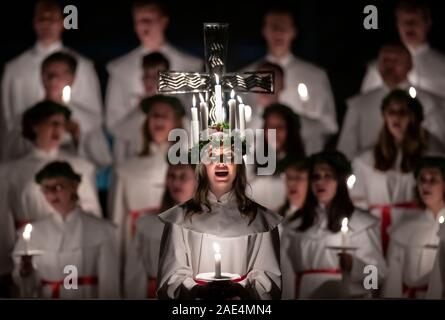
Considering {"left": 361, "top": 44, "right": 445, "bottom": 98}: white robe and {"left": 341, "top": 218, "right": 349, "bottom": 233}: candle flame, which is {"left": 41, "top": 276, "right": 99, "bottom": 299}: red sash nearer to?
{"left": 341, "top": 218, "right": 349, "bottom": 233}: candle flame

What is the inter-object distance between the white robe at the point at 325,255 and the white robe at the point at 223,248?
2.27m

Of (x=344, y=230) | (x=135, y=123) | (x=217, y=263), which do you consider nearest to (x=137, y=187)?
(x=135, y=123)

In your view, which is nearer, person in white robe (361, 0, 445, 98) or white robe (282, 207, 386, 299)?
white robe (282, 207, 386, 299)

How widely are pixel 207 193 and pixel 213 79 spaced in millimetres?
588

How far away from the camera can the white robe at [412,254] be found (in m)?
9.95

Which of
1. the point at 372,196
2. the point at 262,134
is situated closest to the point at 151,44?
the point at 262,134

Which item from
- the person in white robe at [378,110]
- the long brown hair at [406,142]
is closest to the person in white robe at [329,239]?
the long brown hair at [406,142]

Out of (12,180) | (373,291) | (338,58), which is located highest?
(338,58)

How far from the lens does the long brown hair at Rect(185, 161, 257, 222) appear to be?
7562 millimetres

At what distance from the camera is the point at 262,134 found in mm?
10078

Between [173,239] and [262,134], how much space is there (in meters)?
2.68

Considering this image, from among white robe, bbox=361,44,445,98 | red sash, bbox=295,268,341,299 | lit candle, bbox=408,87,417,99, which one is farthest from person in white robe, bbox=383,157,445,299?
white robe, bbox=361,44,445,98

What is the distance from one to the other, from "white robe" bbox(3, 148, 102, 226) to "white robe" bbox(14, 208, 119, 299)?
16 centimetres
